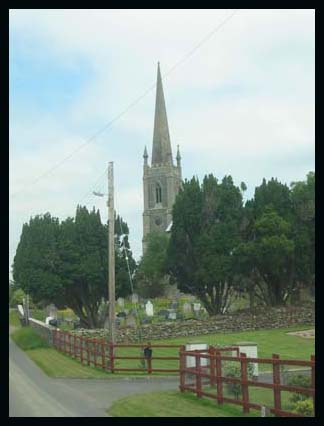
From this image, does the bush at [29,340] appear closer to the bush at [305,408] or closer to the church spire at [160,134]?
the bush at [305,408]

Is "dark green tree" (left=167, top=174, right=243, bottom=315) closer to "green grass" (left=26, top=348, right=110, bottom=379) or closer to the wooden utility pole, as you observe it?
"green grass" (left=26, top=348, right=110, bottom=379)

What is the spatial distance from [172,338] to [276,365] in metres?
25.7

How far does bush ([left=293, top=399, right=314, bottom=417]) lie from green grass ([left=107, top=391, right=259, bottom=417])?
1.42 m

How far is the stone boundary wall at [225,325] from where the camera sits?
36.5 metres

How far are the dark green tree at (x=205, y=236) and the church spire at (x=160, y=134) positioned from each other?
8274 centimetres

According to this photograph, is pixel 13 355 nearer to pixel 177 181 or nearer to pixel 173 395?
pixel 173 395

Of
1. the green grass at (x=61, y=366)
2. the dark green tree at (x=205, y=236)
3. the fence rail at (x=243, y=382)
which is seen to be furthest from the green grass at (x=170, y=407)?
the dark green tree at (x=205, y=236)

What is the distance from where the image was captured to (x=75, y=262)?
4966 centimetres

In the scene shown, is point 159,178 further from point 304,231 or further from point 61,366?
point 61,366

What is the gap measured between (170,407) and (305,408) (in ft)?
12.1

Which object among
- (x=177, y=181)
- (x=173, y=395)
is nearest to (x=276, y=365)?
(x=173, y=395)

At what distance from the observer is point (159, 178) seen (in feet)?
429

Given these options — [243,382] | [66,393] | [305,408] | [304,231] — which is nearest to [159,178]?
[304,231]

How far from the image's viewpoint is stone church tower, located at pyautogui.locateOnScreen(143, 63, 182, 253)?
128625mm
